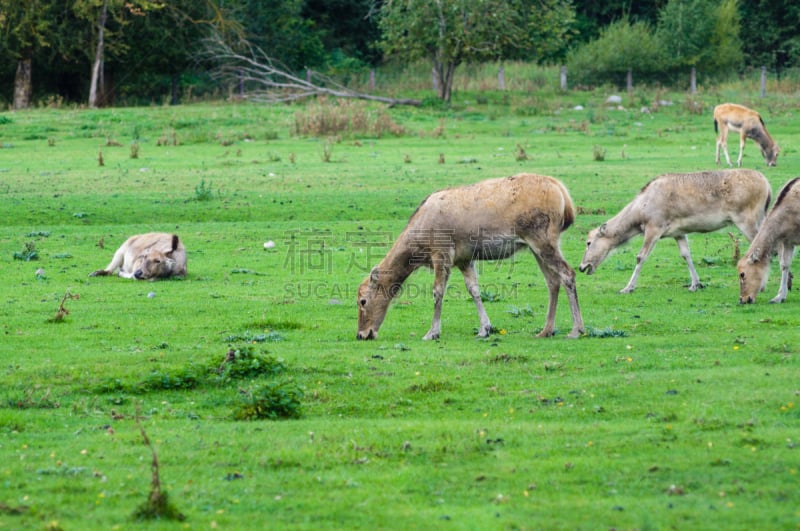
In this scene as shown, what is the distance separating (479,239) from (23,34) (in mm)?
37697

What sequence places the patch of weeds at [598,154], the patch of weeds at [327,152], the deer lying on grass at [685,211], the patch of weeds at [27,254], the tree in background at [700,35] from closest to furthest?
the deer lying on grass at [685,211]
the patch of weeds at [27,254]
the patch of weeds at [598,154]
the patch of weeds at [327,152]
the tree in background at [700,35]

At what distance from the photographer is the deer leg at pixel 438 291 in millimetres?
12445

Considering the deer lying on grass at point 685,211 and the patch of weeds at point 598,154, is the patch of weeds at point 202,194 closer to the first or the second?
the deer lying on grass at point 685,211

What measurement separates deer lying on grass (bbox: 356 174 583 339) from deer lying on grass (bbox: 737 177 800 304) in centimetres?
322

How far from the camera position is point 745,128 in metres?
30.6

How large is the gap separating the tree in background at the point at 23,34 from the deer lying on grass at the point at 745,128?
Answer: 1086 inches

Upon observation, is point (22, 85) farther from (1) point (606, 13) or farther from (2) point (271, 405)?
(2) point (271, 405)

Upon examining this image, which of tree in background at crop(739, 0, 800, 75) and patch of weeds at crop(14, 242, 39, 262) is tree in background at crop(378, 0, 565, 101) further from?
patch of weeds at crop(14, 242, 39, 262)

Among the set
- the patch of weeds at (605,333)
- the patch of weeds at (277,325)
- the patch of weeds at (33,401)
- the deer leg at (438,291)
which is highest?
the deer leg at (438,291)

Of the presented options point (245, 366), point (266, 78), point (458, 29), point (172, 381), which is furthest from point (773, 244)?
point (266, 78)

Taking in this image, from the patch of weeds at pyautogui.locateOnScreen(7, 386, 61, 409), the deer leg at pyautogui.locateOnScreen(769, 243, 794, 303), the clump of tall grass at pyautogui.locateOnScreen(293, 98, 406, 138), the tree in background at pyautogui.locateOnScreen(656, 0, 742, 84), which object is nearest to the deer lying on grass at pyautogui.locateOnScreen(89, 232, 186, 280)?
the patch of weeds at pyautogui.locateOnScreen(7, 386, 61, 409)

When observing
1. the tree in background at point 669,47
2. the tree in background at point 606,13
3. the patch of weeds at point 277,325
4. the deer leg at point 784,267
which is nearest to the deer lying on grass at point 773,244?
the deer leg at point 784,267

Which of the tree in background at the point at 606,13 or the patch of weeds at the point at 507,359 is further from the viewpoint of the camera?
the tree in background at the point at 606,13

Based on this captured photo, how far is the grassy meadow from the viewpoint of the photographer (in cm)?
692
